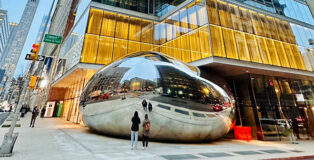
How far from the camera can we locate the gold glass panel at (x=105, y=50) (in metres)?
19.2

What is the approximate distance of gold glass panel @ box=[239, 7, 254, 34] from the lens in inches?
707

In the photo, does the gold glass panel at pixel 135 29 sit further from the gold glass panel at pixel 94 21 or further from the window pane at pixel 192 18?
the window pane at pixel 192 18

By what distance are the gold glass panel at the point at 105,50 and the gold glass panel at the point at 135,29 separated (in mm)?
2999

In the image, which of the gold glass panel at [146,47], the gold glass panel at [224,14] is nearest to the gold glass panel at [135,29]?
the gold glass panel at [146,47]

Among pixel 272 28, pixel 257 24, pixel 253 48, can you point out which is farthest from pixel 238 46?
pixel 272 28

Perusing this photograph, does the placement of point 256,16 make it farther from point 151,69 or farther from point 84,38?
point 84,38

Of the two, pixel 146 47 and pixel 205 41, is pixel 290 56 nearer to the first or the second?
pixel 205 41

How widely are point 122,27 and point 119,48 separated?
3.21 metres

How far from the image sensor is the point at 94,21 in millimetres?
20297

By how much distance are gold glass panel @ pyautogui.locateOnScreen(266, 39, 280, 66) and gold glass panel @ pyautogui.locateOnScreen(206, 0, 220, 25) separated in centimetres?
703

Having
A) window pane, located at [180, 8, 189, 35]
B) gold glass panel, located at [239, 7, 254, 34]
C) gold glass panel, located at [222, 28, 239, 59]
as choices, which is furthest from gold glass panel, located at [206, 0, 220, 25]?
gold glass panel, located at [239, 7, 254, 34]

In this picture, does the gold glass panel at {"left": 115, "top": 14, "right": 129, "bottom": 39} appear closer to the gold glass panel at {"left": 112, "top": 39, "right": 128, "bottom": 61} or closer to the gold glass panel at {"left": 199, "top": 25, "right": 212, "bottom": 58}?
the gold glass panel at {"left": 112, "top": 39, "right": 128, "bottom": 61}

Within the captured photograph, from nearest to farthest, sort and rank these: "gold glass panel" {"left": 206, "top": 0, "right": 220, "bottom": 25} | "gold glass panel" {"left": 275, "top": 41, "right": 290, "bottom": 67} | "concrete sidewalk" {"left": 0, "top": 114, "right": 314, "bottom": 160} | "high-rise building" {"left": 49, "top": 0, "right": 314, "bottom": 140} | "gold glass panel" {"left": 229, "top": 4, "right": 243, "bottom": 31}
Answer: "concrete sidewalk" {"left": 0, "top": 114, "right": 314, "bottom": 160} → "high-rise building" {"left": 49, "top": 0, "right": 314, "bottom": 140} → "gold glass panel" {"left": 206, "top": 0, "right": 220, "bottom": 25} → "gold glass panel" {"left": 229, "top": 4, "right": 243, "bottom": 31} → "gold glass panel" {"left": 275, "top": 41, "right": 290, "bottom": 67}

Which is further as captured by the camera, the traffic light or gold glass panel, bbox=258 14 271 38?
gold glass panel, bbox=258 14 271 38
